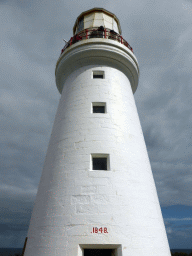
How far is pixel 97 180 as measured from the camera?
6.20 m

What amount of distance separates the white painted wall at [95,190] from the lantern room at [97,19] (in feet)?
23.5

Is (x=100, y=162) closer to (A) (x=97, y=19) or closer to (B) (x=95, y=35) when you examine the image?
(B) (x=95, y=35)

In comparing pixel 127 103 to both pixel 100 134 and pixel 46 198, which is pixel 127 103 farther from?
pixel 46 198

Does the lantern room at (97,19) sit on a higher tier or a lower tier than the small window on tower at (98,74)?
higher

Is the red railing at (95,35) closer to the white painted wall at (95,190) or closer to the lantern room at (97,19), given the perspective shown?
the lantern room at (97,19)

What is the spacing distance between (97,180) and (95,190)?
33cm

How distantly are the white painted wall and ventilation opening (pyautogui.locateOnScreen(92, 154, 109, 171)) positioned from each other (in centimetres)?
18

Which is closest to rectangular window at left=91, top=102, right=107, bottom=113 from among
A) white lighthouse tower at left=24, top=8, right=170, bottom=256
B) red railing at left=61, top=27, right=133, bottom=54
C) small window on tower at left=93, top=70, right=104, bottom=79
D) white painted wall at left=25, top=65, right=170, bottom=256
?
white lighthouse tower at left=24, top=8, right=170, bottom=256

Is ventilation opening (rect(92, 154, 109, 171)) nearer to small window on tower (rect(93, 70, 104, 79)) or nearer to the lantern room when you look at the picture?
small window on tower (rect(93, 70, 104, 79))

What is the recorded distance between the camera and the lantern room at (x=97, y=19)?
13.3m

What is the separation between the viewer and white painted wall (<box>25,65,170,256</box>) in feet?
17.9

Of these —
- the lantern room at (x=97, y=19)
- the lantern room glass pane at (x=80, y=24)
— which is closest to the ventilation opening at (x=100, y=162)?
the lantern room at (x=97, y=19)

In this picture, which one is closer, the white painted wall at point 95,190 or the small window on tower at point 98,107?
the white painted wall at point 95,190

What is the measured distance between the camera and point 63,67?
10961 mm
